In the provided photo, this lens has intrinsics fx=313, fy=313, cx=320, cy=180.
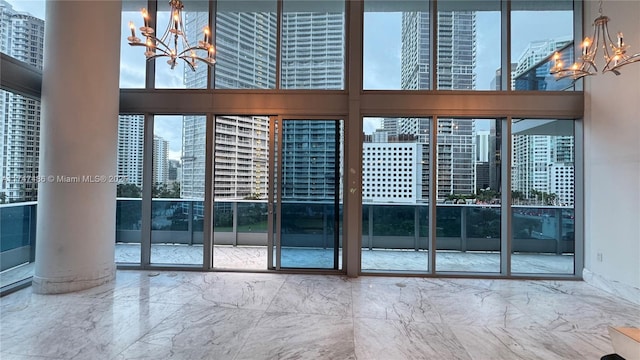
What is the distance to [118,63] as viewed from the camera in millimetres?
4227

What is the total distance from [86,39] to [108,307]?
318 centimetres

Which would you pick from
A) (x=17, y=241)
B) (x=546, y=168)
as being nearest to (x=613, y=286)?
(x=546, y=168)

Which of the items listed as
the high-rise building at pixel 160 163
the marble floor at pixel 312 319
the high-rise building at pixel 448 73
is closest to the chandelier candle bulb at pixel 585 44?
the high-rise building at pixel 448 73

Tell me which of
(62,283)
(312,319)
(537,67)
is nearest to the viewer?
(312,319)

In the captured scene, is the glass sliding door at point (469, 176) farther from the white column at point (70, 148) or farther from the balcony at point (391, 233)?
the white column at point (70, 148)

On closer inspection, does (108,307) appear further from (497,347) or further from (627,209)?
(627,209)

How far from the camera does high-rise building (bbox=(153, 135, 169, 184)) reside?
4.75 metres

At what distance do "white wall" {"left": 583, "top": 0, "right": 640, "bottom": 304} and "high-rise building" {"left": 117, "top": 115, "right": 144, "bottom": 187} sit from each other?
6480mm

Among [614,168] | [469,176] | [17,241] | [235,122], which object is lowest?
[17,241]

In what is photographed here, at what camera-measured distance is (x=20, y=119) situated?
388cm

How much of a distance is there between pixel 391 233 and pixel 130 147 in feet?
13.9

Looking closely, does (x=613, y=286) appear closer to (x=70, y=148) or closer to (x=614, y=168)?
(x=614, y=168)

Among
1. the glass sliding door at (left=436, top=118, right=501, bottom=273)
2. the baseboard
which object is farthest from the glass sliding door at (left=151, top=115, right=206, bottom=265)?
the baseboard

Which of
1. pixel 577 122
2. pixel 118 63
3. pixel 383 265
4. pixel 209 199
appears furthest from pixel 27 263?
pixel 577 122
